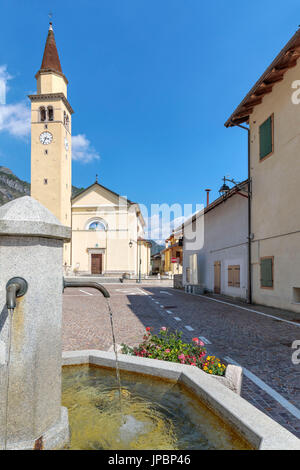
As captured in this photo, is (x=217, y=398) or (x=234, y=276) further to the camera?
(x=234, y=276)

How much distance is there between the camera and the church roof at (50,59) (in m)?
32.1

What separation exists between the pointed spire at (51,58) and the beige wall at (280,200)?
27758 mm

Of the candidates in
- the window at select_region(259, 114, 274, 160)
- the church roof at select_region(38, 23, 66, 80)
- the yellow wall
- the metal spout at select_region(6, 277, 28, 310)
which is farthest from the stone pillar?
the church roof at select_region(38, 23, 66, 80)

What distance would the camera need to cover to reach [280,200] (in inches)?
431

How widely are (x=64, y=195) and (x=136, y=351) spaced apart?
104 feet

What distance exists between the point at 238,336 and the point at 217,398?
14.8 feet

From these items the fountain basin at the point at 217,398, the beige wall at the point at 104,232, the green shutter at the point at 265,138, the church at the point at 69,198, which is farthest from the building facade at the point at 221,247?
the beige wall at the point at 104,232

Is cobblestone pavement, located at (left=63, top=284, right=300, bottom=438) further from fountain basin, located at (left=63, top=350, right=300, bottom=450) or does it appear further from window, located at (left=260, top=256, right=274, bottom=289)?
window, located at (left=260, top=256, right=274, bottom=289)

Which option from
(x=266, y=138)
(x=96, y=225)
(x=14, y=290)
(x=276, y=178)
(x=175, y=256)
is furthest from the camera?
(x=175, y=256)

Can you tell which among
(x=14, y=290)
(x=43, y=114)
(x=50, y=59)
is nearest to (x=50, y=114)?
(x=43, y=114)

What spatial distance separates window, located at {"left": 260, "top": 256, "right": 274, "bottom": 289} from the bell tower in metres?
25.0

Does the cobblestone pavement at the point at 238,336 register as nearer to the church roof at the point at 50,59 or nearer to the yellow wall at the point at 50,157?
the yellow wall at the point at 50,157

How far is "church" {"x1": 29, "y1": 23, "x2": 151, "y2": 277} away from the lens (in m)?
32.5

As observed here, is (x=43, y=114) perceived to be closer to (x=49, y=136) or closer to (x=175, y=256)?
(x=49, y=136)
